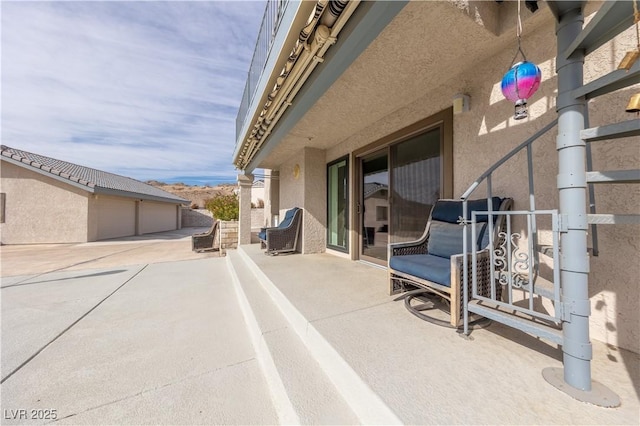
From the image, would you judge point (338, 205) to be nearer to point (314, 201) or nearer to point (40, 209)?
point (314, 201)

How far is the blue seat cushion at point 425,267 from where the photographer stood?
1.96 metres

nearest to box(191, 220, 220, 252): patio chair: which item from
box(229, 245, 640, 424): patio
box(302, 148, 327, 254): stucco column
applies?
box(302, 148, 327, 254): stucco column

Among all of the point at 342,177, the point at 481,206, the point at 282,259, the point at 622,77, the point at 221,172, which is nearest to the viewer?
the point at 622,77

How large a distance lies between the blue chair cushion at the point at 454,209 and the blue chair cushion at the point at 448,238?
7 centimetres

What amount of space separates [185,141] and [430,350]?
2596 centimetres

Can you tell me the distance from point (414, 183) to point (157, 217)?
19.5 meters

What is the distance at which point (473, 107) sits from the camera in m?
2.65

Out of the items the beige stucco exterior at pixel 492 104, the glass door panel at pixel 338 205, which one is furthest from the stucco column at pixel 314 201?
the beige stucco exterior at pixel 492 104

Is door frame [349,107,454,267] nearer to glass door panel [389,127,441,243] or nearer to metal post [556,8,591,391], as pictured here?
glass door panel [389,127,441,243]

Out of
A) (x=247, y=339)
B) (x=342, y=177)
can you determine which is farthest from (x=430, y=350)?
(x=342, y=177)

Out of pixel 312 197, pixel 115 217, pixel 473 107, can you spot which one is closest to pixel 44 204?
pixel 115 217

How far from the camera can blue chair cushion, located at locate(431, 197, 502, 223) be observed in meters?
2.35

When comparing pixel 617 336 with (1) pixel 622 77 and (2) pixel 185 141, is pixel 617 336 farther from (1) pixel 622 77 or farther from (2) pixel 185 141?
(2) pixel 185 141

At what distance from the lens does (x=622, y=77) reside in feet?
3.42
